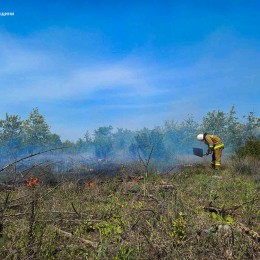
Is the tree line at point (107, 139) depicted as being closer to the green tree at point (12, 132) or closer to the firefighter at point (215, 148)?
the green tree at point (12, 132)

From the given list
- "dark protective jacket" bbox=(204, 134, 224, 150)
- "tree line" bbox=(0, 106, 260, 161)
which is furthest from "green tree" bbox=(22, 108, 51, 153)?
"dark protective jacket" bbox=(204, 134, 224, 150)

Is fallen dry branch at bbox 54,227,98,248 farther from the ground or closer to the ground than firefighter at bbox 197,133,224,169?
closer to the ground

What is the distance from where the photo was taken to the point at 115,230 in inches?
155

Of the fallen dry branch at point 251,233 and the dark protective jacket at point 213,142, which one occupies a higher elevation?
the dark protective jacket at point 213,142

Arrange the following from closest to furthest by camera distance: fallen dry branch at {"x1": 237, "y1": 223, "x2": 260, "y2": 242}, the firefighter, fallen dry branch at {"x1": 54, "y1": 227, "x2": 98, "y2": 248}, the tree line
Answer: fallen dry branch at {"x1": 54, "y1": 227, "x2": 98, "y2": 248} → fallen dry branch at {"x1": 237, "y1": 223, "x2": 260, "y2": 242} → the firefighter → the tree line

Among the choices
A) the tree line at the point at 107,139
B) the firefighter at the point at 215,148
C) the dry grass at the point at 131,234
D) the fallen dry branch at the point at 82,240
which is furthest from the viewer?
the tree line at the point at 107,139

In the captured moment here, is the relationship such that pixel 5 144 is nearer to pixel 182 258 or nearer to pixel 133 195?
pixel 133 195

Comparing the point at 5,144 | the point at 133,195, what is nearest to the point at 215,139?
the point at 133,195

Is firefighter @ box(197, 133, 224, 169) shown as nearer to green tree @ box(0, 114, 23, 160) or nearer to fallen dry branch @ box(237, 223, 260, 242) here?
fallen dry branch @ box(237, 223, 260, 242)

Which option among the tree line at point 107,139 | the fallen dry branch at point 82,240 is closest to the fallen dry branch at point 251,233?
the fallen dry branch at point 82,240

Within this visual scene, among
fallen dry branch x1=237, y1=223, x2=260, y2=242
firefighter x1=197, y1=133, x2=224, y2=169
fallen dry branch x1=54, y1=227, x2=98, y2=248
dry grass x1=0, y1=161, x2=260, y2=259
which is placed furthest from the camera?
firefighter x1=197, y1=133, x2=224, y2=169

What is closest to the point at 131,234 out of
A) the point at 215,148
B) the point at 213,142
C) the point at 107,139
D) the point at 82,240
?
the point at 82,240

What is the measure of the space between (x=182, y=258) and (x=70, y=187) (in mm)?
4314

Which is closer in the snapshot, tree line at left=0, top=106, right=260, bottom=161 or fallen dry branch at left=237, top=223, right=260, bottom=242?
fallen dry branch at left=237, top=223, right=260, bottom=242
